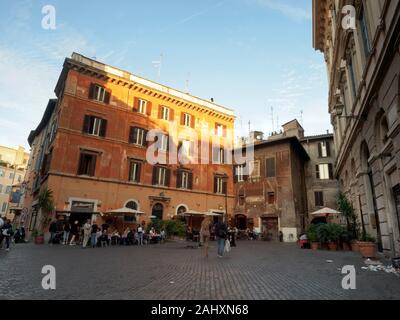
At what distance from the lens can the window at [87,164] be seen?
69.9 ft

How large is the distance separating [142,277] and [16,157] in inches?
2819

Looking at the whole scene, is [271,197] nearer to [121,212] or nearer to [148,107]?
[148,107]

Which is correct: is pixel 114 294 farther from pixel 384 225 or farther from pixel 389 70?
pixel 384 225

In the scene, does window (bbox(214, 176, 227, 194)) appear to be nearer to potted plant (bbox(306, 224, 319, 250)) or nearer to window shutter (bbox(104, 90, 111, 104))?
potted plant (bbox(306, 224, 319, 250))

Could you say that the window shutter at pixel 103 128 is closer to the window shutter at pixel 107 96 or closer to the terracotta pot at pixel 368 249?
the window shutter at pixel 107 96

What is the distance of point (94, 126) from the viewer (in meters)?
22.5

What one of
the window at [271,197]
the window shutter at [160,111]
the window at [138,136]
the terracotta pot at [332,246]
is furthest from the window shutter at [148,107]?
the terracotta pot at [332,246]

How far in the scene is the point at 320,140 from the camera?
35.8 m

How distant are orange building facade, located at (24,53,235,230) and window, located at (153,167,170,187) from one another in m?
0.10

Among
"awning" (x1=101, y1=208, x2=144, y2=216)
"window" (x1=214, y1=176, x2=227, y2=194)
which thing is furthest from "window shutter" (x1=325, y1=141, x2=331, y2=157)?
"awning" (x1=101, y1=208, x2=144, y2=216)

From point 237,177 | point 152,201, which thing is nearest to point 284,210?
point 237,177

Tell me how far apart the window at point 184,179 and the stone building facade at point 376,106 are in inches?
600

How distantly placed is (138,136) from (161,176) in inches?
171

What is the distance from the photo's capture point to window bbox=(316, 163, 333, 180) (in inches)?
1353
